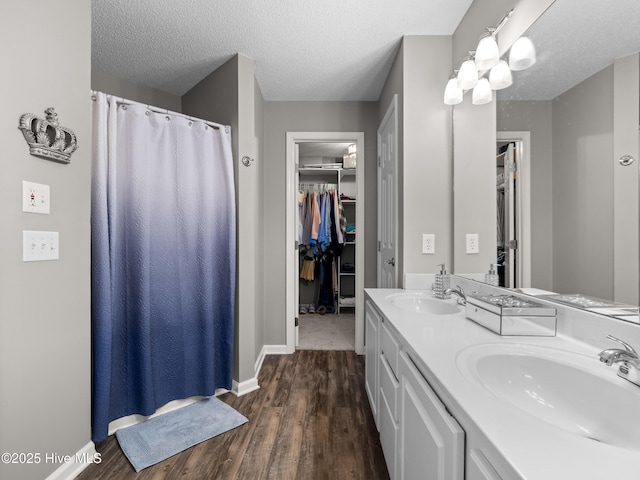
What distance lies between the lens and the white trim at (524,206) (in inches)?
44.9

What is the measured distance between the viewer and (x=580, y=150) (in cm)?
90

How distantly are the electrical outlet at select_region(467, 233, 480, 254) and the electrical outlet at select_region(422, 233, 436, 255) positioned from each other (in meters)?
0.22

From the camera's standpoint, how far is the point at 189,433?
1.57 metres

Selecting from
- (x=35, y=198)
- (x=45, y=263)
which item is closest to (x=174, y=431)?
(x=45, y=263)

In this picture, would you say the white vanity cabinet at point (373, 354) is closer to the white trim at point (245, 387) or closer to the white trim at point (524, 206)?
the white trim at point (524, 206)

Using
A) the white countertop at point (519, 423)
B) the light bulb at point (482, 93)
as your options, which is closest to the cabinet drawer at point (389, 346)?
the white countertop at point (519, 423)

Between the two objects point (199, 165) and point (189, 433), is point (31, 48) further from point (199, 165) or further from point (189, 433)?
point (189, 433)

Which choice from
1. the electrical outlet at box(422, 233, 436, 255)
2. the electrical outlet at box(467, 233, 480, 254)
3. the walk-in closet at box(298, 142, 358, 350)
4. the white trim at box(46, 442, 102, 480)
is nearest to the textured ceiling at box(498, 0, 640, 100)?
the electrical outlet at box(467, 233, 480, 254)

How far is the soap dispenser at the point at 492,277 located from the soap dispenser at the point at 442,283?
0.21 meters

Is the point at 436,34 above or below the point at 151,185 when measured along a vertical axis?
above

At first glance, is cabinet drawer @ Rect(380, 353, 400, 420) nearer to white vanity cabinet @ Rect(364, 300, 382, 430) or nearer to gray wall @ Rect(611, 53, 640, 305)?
white vanity cabinet @ Rect(364, 300, 382, 430)

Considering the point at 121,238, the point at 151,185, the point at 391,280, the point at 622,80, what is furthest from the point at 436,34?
the point at 121,238

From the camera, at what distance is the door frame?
264 cm

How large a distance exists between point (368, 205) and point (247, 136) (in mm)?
1264
